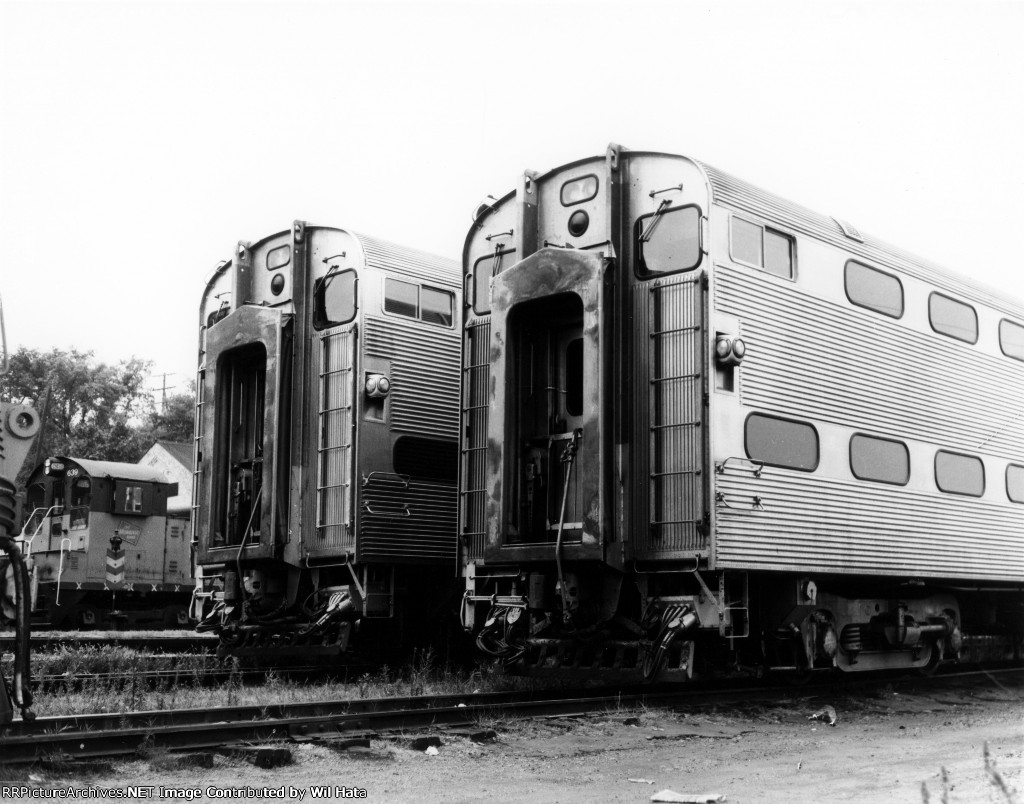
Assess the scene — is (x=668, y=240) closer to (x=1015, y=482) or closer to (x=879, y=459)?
(x=879, y=459)

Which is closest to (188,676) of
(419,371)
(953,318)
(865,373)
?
(419,371)

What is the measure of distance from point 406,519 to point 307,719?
17.5ft

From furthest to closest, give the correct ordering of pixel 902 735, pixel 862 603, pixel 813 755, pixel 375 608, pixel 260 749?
pixel 375 608 < pixel 862 603 < pixel 902 735 < pixel 813 755 < pixel 260 749

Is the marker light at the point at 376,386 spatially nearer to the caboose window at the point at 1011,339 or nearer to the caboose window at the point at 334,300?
the caboose window at the point at 334,300

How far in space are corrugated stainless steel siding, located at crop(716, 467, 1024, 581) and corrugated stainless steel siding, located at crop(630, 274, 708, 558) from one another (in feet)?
1.10

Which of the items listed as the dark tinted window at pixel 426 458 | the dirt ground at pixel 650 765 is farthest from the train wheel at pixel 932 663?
the dark tinted window at pixel 426 458

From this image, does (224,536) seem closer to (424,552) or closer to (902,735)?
(424,552)

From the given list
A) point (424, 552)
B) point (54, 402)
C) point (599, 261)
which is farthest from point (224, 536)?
point (54, 402)

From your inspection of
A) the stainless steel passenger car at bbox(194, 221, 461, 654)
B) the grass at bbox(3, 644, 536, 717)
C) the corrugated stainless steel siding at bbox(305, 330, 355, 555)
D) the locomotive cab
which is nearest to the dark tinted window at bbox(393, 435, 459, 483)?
the stainless steel passenger car at bbox(194, 221, 461, 654)

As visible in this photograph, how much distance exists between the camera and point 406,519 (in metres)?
13.7

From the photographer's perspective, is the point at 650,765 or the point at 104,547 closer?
the point at 650,765

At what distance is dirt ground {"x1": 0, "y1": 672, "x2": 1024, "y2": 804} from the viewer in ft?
21.7

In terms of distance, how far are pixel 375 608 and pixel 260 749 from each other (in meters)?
6.04

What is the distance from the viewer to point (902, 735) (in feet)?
31.2
